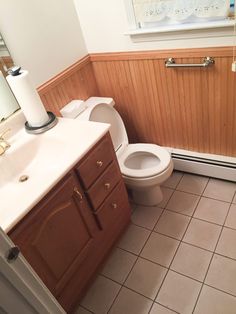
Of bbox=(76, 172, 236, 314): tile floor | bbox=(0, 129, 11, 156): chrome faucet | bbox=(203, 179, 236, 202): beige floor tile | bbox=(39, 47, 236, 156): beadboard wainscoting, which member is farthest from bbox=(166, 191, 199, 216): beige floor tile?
bbox=(0, 129, 11, 156): chrome faucet

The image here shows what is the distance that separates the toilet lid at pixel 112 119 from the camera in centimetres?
179

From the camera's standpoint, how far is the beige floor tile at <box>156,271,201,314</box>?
1.36 metres

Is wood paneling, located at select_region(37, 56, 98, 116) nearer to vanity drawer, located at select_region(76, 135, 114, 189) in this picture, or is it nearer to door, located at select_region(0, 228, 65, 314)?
vanity drawer, located at select_region(76, 135, 114, 189)

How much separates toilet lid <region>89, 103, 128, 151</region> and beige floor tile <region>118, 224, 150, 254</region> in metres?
0.57

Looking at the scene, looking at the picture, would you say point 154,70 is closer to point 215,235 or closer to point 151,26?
point 151,26

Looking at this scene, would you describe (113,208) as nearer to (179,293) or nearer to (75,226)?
(75,226)

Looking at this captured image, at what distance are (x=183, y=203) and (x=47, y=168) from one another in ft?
3.52

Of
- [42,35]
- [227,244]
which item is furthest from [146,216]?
[42,35]

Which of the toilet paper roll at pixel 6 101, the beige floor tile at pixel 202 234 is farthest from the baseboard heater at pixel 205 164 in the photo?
the toilet paper roll at pixel 6 101

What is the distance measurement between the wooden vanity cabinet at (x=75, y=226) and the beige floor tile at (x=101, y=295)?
11 cm

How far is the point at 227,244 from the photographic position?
157cm

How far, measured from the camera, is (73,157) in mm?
1203

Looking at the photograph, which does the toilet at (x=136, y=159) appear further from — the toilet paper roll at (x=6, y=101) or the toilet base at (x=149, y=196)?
the toilet paper roll at (x=6, y=101)

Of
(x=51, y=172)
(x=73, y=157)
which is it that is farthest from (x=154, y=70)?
(x=51, y=172)
